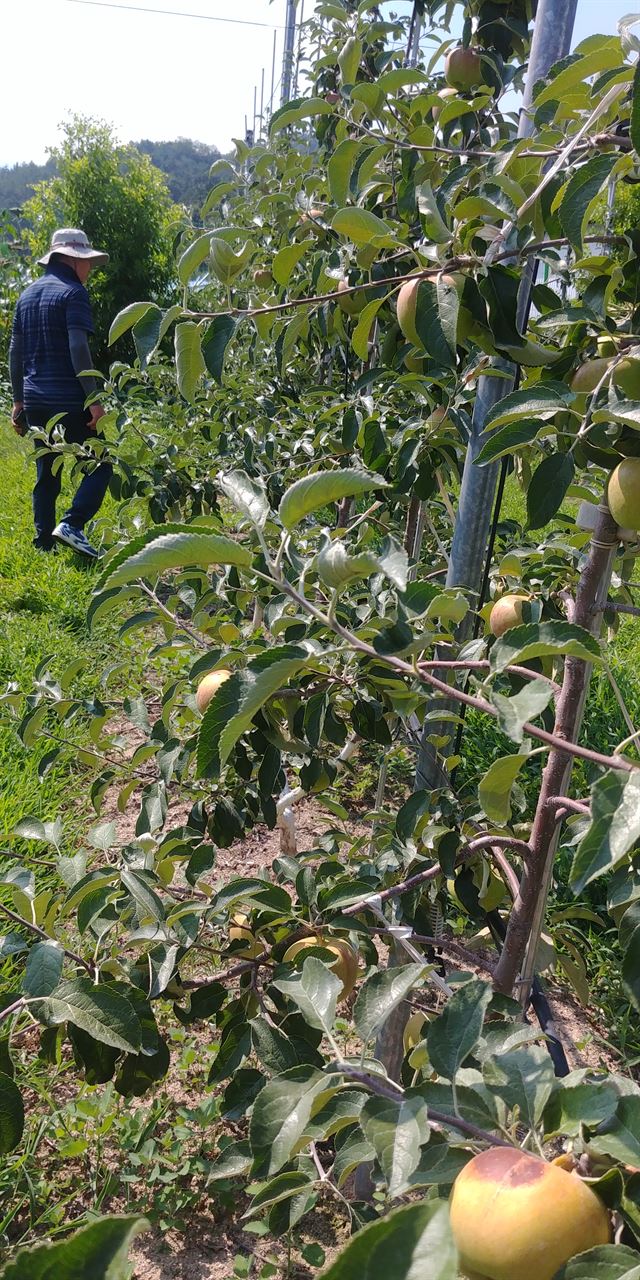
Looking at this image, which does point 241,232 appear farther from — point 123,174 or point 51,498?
point 123,174

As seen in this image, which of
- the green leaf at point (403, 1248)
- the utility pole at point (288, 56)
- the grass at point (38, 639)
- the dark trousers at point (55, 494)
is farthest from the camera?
the utility pole at point (288, 56)

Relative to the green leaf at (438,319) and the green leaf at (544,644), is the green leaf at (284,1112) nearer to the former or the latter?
the green leaf at (544,644)

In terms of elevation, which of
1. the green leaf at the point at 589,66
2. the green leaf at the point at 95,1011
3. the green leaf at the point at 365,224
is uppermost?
the green leaf at the point at 589,66

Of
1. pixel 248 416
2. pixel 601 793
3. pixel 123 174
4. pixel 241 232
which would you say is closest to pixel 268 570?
pixel 601 793

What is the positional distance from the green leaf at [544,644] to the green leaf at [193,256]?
1.93ft

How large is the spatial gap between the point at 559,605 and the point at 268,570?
55 centimetres

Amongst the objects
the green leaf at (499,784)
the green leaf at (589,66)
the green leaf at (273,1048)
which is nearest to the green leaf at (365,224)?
the green leaf at (589,66)

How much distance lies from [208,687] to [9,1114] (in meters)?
0.53

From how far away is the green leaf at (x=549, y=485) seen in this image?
0.75 metres

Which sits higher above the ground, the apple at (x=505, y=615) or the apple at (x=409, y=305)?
the apple at (x=409, y=305)

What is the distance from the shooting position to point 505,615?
108cm

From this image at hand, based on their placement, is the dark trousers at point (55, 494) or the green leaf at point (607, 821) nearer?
the green leaf at point (607, 821)

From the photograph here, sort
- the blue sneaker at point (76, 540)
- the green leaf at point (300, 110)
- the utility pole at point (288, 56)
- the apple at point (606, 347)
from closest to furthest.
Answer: the apple at point (606, 347) < the green leaf at point (300, 110) < the blue sneaker at point (76, 540) < the utility pole at point (288, 56)

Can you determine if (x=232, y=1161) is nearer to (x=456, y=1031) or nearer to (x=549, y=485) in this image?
(x=456, y=1031)
